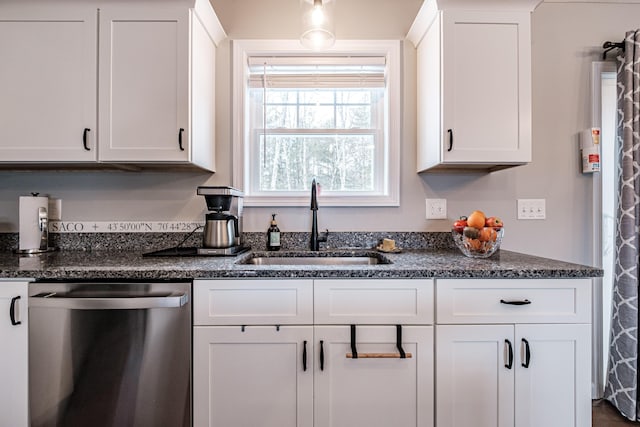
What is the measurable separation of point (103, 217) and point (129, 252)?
1.10 feet

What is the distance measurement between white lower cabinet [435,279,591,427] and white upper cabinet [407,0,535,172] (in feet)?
2.31

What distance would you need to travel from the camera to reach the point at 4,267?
1246 mm

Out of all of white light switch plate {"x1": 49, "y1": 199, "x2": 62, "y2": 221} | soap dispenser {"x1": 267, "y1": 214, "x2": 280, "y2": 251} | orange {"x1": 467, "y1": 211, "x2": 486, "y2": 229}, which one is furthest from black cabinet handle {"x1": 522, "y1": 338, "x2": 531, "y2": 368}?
white light switch plate {"x1": 49, "y1": 199, "x2": 62, "y2": 221}

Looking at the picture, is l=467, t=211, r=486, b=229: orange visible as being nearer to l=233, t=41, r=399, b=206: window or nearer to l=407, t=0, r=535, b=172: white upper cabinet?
l=407, t=0, r=535, b=172: white upper cabinet

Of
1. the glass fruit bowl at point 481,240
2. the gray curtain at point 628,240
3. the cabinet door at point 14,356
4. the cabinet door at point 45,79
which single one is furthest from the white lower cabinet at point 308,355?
the gray curtain at point 628,240

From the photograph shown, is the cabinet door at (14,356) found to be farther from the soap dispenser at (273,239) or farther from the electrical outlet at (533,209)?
the electrical outlet at (533,209)

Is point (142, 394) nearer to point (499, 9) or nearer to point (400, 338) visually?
point (400, 338)

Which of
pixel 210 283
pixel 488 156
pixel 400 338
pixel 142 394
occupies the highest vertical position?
pixel 488 156

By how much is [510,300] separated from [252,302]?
101 centimetres

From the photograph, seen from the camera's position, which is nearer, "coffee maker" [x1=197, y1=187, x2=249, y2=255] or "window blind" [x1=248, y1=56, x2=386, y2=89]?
"coffee maker" [x1=197, y1=187, x2=249, y2=255]

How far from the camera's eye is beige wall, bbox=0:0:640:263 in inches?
75.0

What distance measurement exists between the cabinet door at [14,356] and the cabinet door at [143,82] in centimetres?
70

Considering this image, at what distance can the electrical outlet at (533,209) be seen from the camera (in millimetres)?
1916

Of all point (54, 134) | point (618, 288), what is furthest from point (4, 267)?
point (618, 288)
